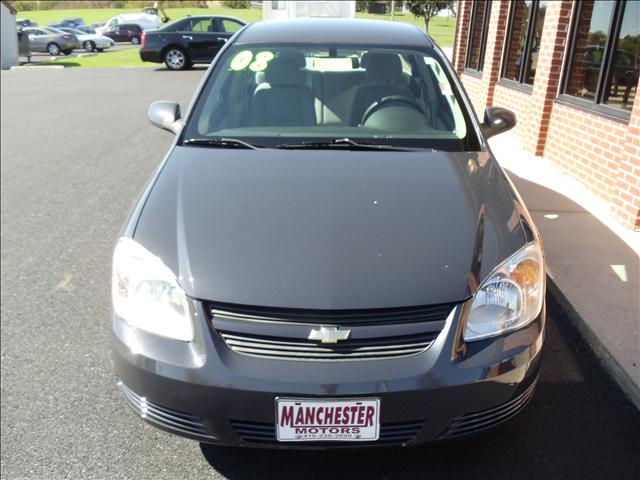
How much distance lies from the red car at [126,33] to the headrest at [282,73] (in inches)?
1702

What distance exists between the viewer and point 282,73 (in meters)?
3.41

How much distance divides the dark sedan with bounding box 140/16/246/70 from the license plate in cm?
1987

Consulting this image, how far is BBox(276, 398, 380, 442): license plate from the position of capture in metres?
1.90

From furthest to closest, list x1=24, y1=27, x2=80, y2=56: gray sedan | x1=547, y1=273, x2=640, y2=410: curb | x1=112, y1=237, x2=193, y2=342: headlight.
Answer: x1=24, y1=27, x2=80, y2=56: gray sedan < x1=547, y1=273, x2=640, y2=410: curb < x1=112, y1=237, x2=193, y2=342: headlight

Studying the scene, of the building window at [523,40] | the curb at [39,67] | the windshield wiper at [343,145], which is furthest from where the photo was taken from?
the curb at [39,67]

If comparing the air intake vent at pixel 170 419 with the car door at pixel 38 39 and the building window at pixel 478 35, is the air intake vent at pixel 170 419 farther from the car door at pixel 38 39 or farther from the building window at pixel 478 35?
the car door at pixel 38 39

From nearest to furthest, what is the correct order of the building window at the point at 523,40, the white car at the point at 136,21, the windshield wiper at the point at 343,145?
the windshield wiper at the point at 343,145 < the building window at the point at 523,40 < the white car at the point at 136,21

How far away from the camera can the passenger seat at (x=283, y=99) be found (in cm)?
316

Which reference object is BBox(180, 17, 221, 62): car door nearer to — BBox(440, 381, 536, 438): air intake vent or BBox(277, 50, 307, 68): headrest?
BBox(277, 50, 307, 68): headrest

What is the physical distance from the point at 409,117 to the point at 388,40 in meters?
0.65

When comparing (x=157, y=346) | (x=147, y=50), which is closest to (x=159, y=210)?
(x=157, y=346)

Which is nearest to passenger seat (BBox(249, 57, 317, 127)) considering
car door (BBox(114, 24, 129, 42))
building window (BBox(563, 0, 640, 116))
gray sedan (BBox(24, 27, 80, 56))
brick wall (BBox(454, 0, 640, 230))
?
brick wall (BBox(454, 0, 640, 230))

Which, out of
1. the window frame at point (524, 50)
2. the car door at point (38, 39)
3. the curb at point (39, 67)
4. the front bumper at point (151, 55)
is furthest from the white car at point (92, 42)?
the window frame at point (524, 50)

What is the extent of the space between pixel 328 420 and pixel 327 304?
381 mm
